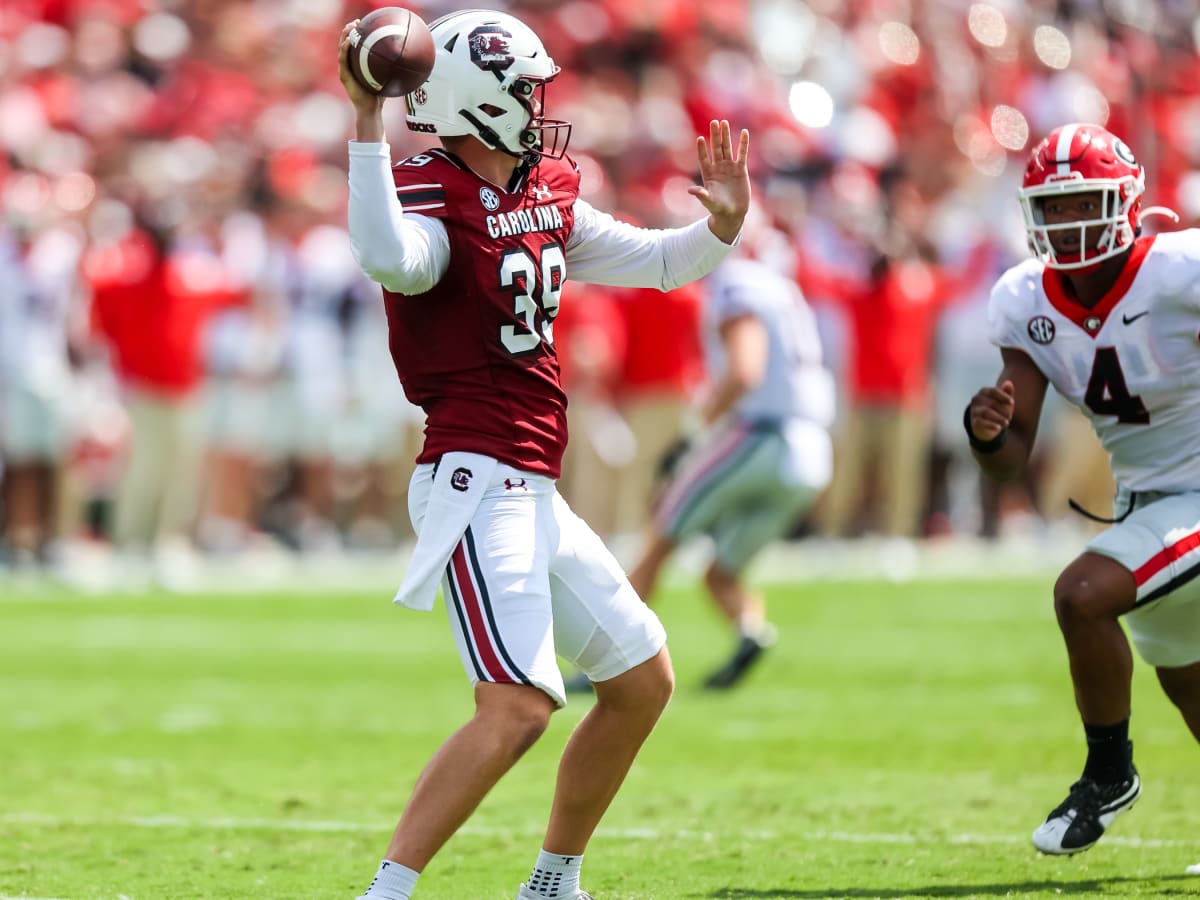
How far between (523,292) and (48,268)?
1057 cm

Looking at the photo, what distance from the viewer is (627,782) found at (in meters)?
7.16

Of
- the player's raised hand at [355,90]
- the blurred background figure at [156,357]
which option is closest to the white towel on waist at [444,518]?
the player's raised hand at [355,90]

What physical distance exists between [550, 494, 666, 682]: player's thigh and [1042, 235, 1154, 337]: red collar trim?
156cm

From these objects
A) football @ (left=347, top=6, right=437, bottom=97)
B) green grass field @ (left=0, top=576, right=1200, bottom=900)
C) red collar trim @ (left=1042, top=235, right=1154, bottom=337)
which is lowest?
green grass field @ (left=0, top=576, right=1200, bottom=900)

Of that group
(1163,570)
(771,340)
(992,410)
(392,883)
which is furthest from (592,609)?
(771,340)

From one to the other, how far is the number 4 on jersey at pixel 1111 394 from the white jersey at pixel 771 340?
160 inches

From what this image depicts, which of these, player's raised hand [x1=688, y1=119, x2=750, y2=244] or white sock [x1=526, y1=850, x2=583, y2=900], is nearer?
white sock [x1=526, y1=850, x2=583, y2=900]

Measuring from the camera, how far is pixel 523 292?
15.5 ft

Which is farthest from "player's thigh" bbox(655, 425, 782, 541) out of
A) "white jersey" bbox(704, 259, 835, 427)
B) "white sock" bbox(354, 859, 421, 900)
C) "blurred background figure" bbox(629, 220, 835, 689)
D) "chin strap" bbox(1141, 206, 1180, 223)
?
"white sock" bbox(354, 859, 421, 900)

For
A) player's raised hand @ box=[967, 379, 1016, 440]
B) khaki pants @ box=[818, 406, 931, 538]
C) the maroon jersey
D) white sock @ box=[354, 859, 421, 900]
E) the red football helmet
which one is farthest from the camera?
khaki pants @ box=[818, 406, 931, 538]

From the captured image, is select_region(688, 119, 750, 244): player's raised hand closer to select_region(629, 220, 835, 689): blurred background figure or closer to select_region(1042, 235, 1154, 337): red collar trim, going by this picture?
select_region(1042, 235, 1154, 337): red collar trim

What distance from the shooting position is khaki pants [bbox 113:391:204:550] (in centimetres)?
1488

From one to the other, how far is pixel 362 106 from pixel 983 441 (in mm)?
1971

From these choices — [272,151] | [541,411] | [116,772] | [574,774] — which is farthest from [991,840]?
[272,151]
